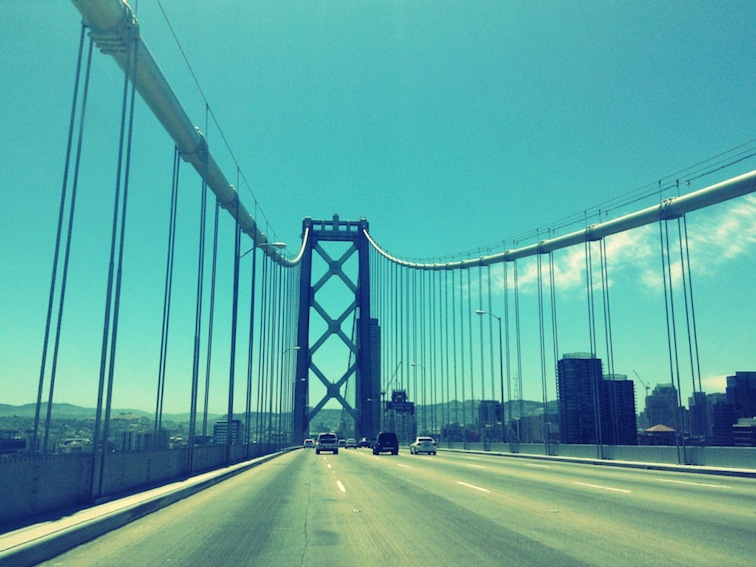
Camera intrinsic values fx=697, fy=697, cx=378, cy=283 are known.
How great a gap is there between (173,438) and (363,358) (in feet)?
214

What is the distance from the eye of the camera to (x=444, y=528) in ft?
33.2

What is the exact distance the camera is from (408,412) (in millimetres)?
101938

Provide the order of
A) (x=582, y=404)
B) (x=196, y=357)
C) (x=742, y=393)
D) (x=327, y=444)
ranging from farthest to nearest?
(x=742, y=393) → (x=327, y=444) → (x=582, y=404) → (x=196, y=357)

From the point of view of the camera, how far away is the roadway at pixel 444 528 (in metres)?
7.80

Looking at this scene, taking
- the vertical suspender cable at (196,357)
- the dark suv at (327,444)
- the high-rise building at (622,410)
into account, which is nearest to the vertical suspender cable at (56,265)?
the vertical suspender cable at (196,357)

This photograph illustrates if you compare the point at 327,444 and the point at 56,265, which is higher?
the point at 56,265

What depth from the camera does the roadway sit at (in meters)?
7.80

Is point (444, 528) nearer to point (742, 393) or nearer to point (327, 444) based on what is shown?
point (327, 444)

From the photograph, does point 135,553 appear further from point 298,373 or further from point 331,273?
point 331,273

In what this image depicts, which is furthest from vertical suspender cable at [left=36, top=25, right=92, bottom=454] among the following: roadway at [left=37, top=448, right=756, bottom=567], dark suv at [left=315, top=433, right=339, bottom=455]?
dark suv at [left=315, top=433, right=339, bottom=455]

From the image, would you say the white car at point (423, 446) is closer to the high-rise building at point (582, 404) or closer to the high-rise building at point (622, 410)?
the high-rise building at point (582, 404)

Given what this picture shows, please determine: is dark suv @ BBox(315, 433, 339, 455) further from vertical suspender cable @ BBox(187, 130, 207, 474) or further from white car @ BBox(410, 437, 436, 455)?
vertical suspender cable @ BBox(187, 130, 207, 474)

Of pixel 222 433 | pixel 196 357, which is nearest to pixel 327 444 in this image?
pixel 222 433

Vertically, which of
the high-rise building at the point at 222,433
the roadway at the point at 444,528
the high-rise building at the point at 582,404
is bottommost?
the roadway at the point at 444,528
